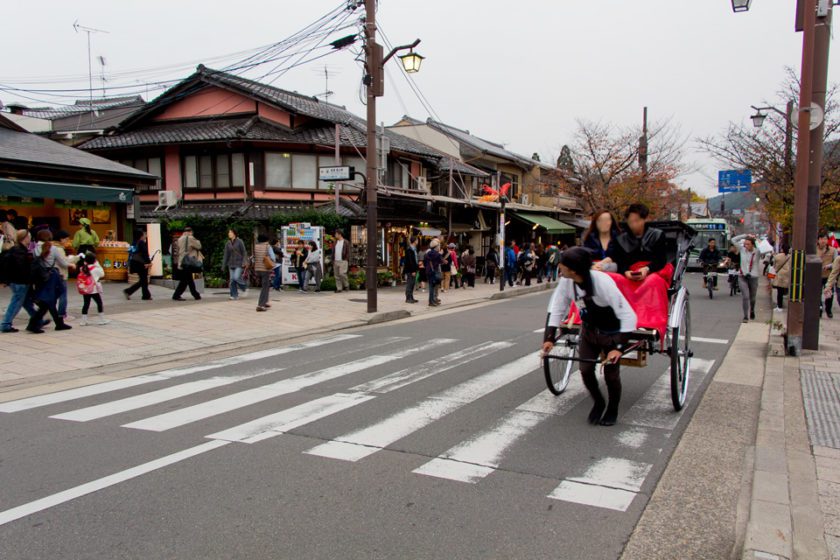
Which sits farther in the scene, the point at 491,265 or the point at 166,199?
the point at 491,265

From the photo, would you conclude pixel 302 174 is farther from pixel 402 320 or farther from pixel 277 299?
pixel 402 320

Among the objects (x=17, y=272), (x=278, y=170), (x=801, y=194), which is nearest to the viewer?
(x=801, y=194)

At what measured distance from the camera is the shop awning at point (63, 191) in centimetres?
1398

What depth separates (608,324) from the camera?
208 inches

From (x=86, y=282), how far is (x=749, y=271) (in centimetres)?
1333

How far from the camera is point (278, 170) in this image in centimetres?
2381

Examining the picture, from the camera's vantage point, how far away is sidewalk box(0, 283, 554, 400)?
8.08 metres

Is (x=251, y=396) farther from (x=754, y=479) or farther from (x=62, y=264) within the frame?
(x=62, y=264)

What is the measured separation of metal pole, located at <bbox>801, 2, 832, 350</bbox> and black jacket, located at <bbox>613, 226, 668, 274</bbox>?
393 centimetres

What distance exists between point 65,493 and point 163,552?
1.27 metres

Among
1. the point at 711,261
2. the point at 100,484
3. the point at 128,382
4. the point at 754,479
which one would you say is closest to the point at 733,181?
the point at 711,261

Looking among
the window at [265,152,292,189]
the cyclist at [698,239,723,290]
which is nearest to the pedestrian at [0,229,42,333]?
the window at [265,152,292,189]

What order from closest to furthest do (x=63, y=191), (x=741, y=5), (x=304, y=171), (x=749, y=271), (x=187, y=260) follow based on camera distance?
1. (x=741, y=5)
2. (x=749, y=271)
3. (x=187, y=260)
4. (x=63, y=191)
5. (x=304, y=171)

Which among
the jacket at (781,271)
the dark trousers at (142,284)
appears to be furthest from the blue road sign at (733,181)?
the dark trousers at (142,284)
